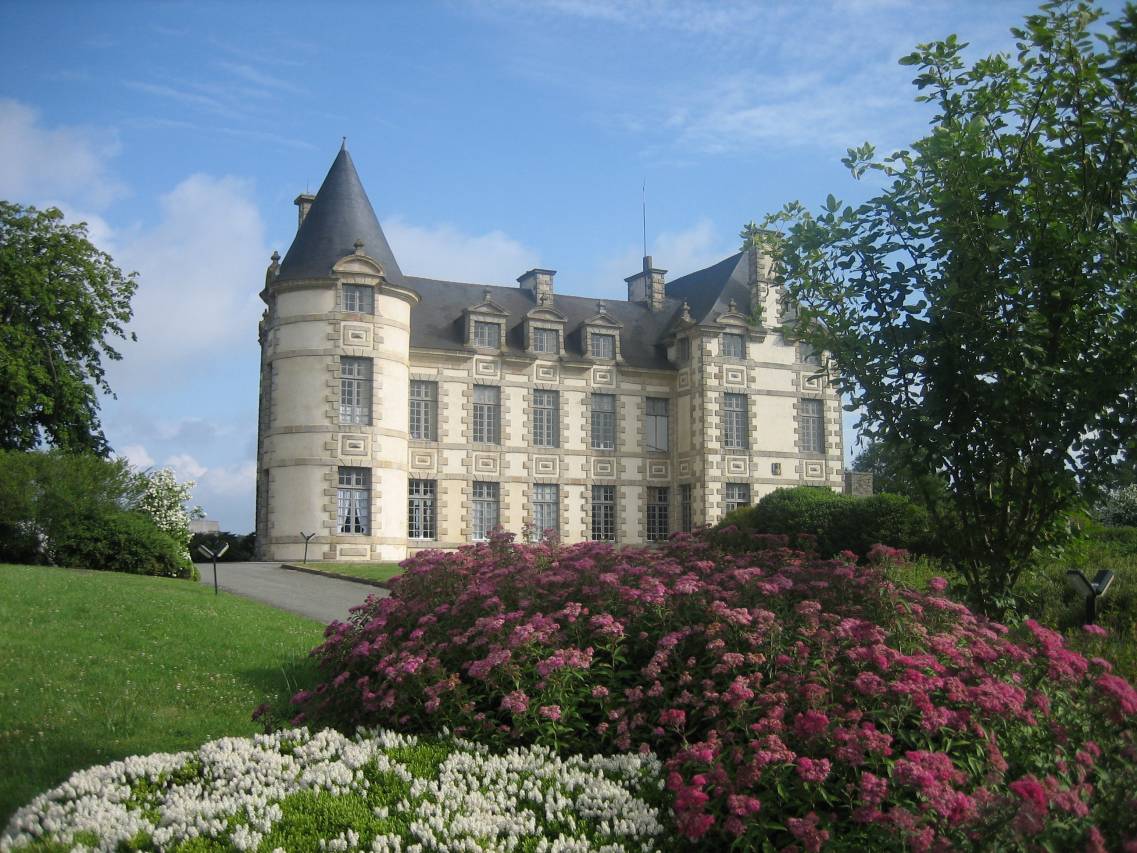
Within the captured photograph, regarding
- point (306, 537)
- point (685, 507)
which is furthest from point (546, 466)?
point (306, 537)

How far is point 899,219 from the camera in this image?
22.4 ft

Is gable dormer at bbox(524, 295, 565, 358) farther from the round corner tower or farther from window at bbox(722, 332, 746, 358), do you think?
window at bbox(722, 332, 746, 358)

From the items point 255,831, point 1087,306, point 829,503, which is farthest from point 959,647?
point 829,503

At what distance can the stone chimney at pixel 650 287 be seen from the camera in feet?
128

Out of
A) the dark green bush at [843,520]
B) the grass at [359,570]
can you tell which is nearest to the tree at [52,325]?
the grass at [359,570]

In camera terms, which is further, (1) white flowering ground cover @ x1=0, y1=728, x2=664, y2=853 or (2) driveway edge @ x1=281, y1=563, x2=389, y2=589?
(2) driveway edge @ x1=281, y1=563, x2=389, y2=589

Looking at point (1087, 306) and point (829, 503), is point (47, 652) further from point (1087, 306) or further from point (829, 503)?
point (829, 503)

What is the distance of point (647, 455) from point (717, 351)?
4331mm

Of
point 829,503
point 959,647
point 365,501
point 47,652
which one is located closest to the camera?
point 959,647

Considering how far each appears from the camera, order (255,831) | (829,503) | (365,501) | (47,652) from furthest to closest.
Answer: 1. (365,501)
2. (829,503)
3. (47,652)
4. (255,831)

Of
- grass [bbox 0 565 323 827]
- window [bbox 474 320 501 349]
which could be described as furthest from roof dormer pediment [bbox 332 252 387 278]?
grass [bbox 0 565 323 827]

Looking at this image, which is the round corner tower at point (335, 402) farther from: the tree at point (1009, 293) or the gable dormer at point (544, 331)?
the tree at point (1009, 293)

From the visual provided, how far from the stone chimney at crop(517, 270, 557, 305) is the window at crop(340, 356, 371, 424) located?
734 centimetres

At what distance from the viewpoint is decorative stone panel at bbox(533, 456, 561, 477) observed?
34469mm
